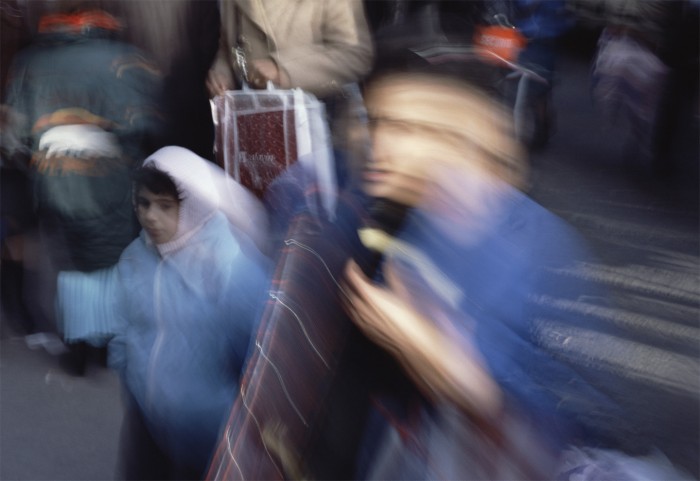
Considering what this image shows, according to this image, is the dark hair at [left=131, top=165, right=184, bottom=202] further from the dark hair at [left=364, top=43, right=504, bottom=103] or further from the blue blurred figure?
the blue blurred figure

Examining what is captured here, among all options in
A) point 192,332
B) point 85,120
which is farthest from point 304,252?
point 85,120

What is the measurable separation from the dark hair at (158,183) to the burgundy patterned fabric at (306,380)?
25.3 inches

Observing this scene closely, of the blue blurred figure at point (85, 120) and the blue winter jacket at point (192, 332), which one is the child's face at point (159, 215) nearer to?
the blue winter jacket at point (192, 332)

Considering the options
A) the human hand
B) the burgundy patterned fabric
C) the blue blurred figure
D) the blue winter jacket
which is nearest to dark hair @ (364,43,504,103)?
the burgundy patterned fabric

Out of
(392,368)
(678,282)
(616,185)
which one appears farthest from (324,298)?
(616,185)

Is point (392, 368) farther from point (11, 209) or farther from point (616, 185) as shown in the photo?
point (616, 185)

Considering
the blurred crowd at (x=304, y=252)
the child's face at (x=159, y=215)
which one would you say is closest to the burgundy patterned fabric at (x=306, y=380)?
the blurred crowd at (x=304, y=252)

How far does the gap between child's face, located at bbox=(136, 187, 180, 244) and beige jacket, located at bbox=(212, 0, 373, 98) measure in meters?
0.97

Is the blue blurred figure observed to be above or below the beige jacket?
below

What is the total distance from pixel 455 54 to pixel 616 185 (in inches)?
180

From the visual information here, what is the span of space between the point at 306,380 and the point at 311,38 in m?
1.86

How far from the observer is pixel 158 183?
2287 mm

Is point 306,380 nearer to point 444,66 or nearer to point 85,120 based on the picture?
point 444,66

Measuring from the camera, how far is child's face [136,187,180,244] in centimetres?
224
